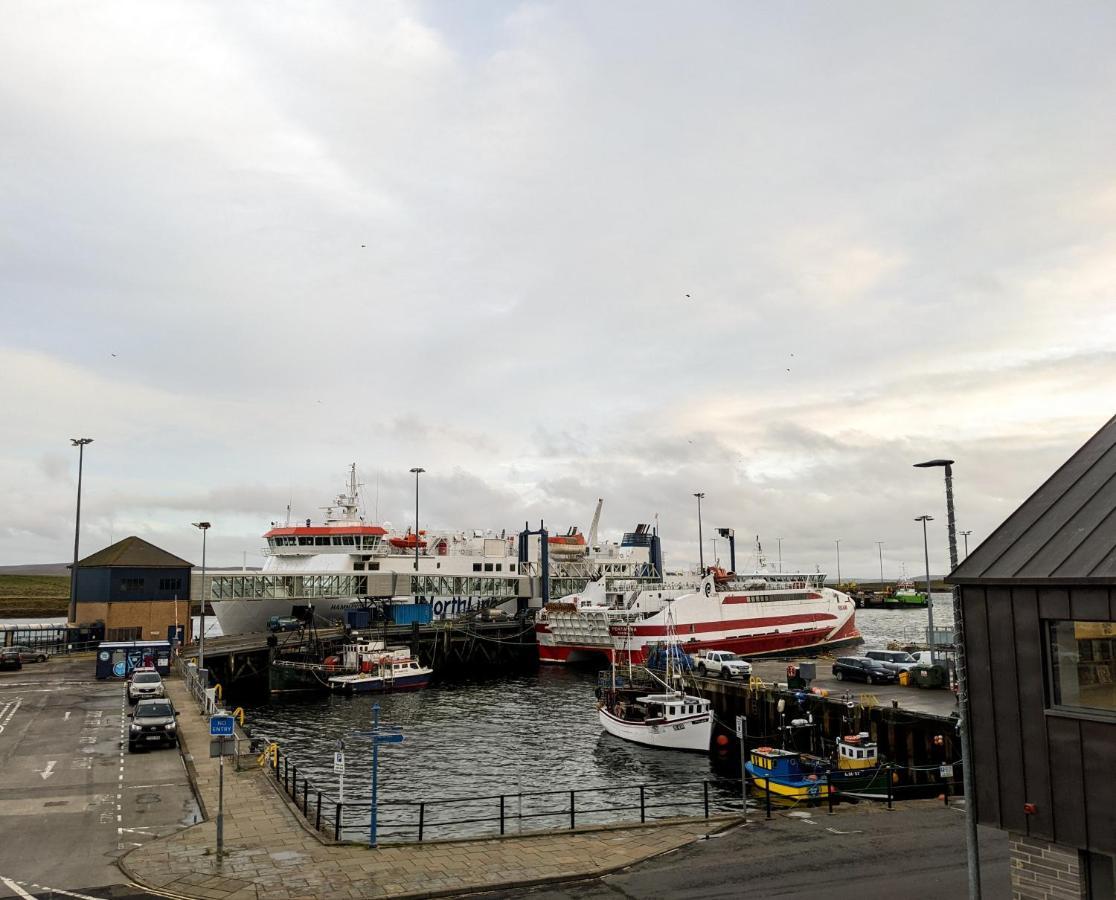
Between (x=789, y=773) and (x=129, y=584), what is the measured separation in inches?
2082

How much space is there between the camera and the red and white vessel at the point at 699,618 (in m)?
73.2

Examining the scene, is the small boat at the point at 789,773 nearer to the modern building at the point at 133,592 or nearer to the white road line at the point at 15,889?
the white road line at the point at 15,889

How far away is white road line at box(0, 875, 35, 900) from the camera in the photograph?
15.8m

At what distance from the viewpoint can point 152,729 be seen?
1190 inches

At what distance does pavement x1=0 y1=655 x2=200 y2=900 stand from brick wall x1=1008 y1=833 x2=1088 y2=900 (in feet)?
50.7

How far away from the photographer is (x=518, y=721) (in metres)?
50.2

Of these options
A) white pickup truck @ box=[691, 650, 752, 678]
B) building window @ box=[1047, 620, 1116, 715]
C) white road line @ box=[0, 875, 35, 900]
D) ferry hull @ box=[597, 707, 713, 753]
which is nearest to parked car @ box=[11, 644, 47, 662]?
ferry hull @ box=[597, 707, 713, 753]

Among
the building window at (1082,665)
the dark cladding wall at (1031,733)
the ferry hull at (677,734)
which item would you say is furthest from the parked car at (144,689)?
the building window at (1082,665)

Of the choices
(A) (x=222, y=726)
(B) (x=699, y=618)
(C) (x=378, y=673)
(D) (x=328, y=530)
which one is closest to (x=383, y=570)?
(D) (x=328, y=530)

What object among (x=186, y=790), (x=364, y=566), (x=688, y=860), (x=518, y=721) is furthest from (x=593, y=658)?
(x=688, y=860)

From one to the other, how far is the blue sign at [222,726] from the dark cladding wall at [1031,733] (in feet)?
52.0

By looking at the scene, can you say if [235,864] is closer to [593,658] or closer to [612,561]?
[593,658]

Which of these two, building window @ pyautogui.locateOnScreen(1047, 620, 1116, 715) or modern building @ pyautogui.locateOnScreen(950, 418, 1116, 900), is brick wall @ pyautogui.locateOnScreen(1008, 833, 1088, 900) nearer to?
modern building @ pyautogui.locateOnScreen(950, 418, 1116, 900)

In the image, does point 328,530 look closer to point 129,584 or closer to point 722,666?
point 129,584
